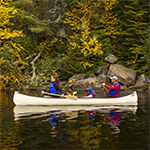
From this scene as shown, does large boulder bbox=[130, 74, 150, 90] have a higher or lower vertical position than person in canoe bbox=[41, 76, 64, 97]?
lower

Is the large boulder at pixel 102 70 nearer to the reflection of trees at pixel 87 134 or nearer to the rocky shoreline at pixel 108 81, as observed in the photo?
the rocky shoreline at pixel 108 81

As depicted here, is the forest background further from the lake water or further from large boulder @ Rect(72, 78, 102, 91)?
the lake water

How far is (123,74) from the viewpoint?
21.2 m

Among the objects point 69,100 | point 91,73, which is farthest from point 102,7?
point 69,100

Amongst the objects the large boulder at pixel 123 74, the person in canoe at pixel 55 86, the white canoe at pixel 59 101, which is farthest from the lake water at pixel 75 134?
the large boulder at pixel 123 74

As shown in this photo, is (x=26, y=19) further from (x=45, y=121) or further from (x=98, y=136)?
(x=98, y=136)

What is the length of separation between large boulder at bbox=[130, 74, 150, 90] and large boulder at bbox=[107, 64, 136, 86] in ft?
1.94

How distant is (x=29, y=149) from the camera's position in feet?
14.2

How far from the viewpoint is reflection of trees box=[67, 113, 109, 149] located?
466 cm

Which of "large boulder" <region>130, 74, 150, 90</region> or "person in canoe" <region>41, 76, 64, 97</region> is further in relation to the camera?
"large boulder" <region>130, 74, 150, 90</region>

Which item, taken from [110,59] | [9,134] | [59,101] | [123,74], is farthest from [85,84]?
[9,134]

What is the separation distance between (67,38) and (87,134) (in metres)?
21.1

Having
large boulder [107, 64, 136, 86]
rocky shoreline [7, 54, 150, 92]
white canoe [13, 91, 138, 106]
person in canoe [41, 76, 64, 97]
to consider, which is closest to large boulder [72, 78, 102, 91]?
rocky shoreline [7, 54, 150, 92]

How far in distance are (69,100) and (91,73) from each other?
12.9 m
